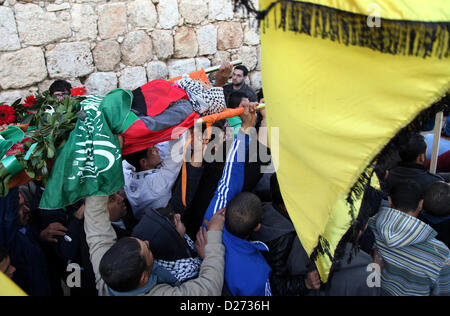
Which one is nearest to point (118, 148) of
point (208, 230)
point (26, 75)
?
point (208, 230)

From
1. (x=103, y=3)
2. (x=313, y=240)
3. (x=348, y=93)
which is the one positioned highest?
(x=103, y=3)

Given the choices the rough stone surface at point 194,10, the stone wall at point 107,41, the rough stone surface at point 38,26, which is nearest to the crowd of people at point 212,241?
the stone wall at point 107,41

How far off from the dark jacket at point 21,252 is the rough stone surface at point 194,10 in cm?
380

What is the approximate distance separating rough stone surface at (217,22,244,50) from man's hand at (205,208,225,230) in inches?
157

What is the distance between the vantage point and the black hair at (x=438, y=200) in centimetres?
223

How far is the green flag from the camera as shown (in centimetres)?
164

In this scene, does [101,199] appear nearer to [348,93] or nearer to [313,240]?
[313,240]

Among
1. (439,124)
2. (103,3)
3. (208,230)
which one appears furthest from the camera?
(103,3)

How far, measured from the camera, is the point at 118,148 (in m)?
1.78

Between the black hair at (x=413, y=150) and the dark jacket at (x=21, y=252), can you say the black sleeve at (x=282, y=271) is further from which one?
the black hair at (x=413, y=150)

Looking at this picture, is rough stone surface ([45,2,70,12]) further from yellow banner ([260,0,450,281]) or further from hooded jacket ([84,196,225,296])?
yellow banner ([260,0,450,281])

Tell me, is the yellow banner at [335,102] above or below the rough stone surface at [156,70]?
above

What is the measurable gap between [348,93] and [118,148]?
125cm
